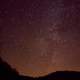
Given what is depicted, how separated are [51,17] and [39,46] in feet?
0.72

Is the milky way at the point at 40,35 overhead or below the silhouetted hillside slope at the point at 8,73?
overhead

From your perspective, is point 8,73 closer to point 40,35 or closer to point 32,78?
point 32,78

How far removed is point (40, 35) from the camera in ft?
4.60

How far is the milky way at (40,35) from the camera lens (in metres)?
1.35

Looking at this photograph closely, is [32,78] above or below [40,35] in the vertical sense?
below

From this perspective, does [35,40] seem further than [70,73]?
Yes

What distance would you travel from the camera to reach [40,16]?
1.38 metres

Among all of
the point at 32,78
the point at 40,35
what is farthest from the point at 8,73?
the point at 40,35

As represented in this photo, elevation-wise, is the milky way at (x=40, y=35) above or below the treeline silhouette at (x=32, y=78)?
above

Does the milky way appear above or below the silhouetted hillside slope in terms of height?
above

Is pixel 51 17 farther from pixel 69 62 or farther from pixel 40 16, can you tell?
pixel 69 62

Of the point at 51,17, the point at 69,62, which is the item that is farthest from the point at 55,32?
the point at 69,62

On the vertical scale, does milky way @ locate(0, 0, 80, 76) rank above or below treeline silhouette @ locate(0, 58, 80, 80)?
above

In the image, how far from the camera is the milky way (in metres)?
1.35
